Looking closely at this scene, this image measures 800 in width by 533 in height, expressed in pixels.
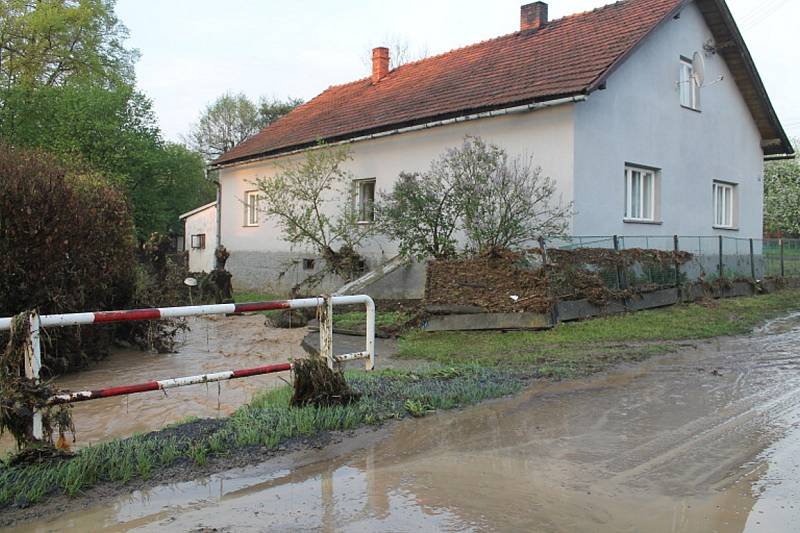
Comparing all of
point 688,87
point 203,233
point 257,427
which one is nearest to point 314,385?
point 257,427

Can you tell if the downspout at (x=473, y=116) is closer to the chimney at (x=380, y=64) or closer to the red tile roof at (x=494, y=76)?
the red tile roof at (x=494, y=76)

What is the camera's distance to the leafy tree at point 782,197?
1495 inches

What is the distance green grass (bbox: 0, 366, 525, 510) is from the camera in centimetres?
424

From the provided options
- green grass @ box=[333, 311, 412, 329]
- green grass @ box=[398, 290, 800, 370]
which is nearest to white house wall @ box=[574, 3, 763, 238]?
green grass @ box=[398, 290, 800, 370]

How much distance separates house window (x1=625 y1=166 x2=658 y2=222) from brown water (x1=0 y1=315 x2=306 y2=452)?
8201 millimetres

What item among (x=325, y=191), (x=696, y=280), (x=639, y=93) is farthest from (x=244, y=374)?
(x=325, y=191)

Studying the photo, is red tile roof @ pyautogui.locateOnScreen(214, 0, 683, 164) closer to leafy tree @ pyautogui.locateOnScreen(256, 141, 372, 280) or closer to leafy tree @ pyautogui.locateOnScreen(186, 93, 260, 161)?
leafy tree @ pyautogui.locateOnScreen(256, 141, 372, 280)

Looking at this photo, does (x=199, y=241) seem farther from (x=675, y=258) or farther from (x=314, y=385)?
(x=314, y=385)

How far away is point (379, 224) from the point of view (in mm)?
15922

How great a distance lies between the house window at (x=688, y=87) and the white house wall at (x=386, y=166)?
5420 millimetres

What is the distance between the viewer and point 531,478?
451 cm

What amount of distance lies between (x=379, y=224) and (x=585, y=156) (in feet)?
15.6

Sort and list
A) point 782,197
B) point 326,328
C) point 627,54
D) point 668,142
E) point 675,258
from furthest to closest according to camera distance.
Result: point 782,197
point 668,142
point 627,54
point 675,258
point 326,328

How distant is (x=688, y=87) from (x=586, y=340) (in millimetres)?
11136
